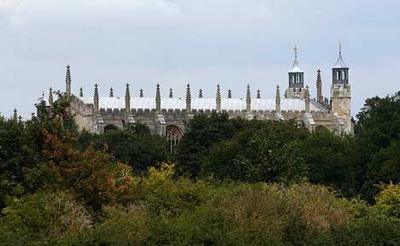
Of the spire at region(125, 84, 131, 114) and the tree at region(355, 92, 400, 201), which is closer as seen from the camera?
the tree at region(355, 92, 400, 201)

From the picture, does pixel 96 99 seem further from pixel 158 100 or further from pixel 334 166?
pixel 334 166

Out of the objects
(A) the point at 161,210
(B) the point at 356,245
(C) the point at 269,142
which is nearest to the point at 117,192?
(A) the point at 161,210

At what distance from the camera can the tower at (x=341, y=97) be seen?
386 ft

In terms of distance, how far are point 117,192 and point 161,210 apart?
214cm

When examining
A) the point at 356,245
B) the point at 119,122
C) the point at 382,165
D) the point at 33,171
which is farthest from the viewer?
the point at 119,122

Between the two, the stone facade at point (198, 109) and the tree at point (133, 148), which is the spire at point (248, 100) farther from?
the tree at point (133, 148)

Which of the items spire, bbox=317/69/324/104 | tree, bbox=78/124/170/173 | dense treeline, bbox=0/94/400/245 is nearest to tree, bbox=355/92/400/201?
dense treeline, bbox=0/94/400/245

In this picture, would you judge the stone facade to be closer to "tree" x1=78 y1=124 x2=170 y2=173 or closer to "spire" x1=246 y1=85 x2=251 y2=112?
"spire" x1=246 y1=85 x2=251 y2=112

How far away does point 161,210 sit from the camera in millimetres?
39781

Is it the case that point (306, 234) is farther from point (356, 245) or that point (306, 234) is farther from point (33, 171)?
point (33, 171)

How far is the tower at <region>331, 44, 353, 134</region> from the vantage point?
11775 centimetres

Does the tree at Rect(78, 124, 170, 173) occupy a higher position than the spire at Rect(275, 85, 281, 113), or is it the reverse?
the spire at Rect(275, 85, 281, 113)

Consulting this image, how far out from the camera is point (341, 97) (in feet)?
398

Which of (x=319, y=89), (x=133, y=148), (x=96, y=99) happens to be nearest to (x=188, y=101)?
(x=96, y=99)
